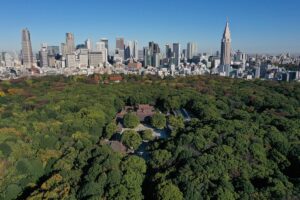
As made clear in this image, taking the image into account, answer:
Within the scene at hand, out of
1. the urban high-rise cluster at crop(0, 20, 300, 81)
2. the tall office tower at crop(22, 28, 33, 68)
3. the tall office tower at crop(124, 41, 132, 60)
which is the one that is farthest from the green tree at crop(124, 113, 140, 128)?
the tall office tower at crop(124, 41, 132, 60)

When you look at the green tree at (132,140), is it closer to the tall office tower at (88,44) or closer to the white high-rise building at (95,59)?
the white high-rise building at (95,59)

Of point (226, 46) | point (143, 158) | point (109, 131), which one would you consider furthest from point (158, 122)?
point (226, 46)

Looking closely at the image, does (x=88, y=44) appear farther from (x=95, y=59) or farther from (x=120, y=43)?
(x=95, y=59)

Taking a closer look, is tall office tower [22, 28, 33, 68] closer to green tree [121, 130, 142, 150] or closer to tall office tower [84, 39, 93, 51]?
tall office tower [84, 39, 93, 51]

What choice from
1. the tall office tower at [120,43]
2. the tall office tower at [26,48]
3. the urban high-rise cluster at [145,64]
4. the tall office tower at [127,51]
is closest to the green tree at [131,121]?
the urban high-rise cluster at [145,64]

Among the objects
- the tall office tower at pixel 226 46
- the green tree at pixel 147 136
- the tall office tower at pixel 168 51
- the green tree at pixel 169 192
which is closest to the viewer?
the green tree at pixel 169 192

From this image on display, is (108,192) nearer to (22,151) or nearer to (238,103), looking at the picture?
(22,151)
